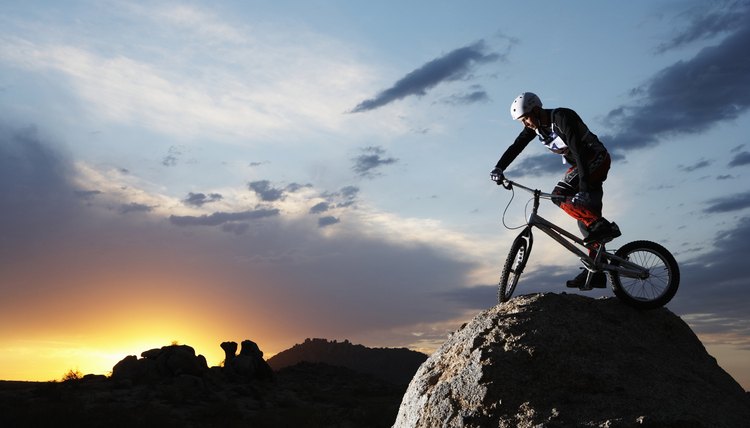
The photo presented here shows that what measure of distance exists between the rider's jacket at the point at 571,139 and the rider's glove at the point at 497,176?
63 centimetres

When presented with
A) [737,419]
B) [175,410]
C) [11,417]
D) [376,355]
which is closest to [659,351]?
[737,419]

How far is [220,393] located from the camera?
Result: 4134cm

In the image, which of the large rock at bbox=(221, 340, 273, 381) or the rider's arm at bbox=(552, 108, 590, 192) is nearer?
the rider's arm at bbox=(552, 108, 590, 192)

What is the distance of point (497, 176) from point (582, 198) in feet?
3.84

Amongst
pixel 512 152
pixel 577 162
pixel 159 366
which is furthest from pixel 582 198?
pixel 159 366

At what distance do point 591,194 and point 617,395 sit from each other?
277 cm

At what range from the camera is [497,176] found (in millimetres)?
8094

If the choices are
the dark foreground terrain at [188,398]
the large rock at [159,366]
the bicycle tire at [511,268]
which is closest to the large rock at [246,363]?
the dark foreground terrain at [188,398]

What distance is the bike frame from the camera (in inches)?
280

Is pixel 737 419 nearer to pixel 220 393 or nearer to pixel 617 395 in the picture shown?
pixel 617 395

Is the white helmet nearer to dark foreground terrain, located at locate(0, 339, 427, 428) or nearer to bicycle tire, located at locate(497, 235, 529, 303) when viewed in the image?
bicycle tire, located at locate(497, 235, 529, 303)

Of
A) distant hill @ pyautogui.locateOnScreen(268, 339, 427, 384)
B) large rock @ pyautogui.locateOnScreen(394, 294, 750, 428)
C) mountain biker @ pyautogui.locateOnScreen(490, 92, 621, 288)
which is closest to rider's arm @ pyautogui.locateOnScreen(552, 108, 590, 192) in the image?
mountain biker @ pyautogui.locateOnScreen(490, 92, 621, 288)

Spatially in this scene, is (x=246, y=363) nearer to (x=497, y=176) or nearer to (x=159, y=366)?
(x=159, y=366)

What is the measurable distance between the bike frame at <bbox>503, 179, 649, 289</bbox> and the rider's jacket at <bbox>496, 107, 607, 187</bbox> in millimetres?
481
